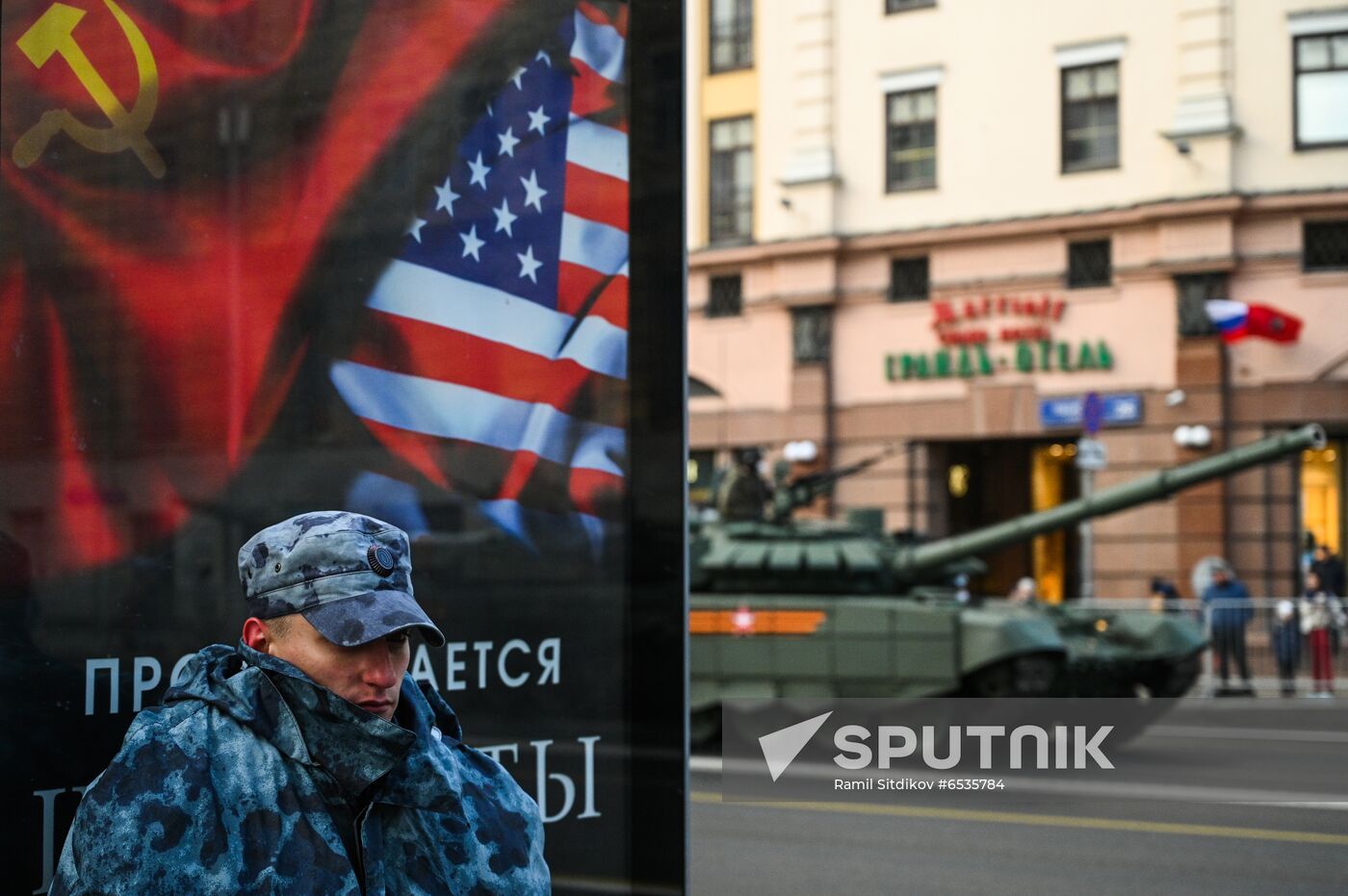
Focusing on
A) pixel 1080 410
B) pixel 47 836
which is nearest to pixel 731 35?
pixel 1080 410

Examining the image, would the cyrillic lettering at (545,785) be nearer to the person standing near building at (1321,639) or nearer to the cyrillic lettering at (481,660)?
the cyrillic lettering at (481,660)

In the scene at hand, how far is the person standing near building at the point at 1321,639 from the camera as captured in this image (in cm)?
1603

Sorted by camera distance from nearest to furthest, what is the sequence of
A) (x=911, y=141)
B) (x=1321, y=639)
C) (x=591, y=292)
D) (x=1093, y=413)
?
(x=591, y=292) < (x=1321, y=639) < (x=1093, y=413) < (x=911, y=141)

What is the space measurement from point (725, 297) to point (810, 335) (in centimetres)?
179

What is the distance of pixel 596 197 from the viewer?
2.90 m

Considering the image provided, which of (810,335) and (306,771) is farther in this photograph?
(810,335)

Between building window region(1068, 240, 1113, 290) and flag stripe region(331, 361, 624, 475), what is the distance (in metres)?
20.5

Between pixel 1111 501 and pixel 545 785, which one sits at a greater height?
pixel 1111 501

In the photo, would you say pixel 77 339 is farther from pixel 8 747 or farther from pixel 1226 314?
pixel 1226 314

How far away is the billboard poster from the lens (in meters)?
2.15

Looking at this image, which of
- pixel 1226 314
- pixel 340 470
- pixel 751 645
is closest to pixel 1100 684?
pixel 751 645

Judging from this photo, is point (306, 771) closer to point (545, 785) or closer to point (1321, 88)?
point (545, 785)

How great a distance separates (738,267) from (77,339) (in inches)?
923

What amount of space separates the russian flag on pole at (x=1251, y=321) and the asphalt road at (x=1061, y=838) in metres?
9.76
